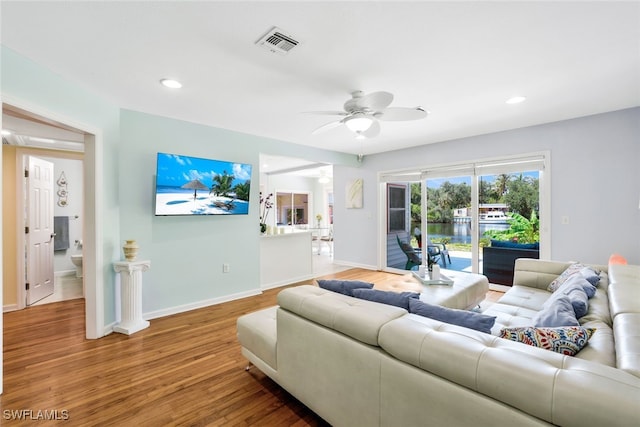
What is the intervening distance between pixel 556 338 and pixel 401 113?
200 cm

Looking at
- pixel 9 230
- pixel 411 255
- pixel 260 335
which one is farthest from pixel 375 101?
pixel 9 230

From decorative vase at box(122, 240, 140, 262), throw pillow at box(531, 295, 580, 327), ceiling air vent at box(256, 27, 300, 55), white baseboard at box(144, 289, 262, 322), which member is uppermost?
ceiling air vent at box(256, 27, 300, 55)

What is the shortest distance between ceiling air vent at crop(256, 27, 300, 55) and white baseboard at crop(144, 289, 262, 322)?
3180 millimetres

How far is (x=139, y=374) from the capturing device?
2258 millimetres

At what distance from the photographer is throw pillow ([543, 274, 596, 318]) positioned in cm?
177

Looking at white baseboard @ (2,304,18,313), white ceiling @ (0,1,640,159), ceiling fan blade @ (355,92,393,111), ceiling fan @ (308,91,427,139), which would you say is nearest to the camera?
white ceiling @ (0,1,640,159)

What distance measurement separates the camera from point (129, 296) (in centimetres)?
304

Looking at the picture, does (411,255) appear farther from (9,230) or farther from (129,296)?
(9,230)

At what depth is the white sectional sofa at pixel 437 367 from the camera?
0.88 metres

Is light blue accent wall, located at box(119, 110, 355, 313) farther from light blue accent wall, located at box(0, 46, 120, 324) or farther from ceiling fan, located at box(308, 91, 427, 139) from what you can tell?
ceiling fan, located at box(308, 91, 427, 139)

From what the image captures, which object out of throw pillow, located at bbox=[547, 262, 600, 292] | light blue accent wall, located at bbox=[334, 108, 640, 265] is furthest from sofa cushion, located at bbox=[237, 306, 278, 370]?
light blue accent wall, located at bbox=[334, 108, 640, 265]

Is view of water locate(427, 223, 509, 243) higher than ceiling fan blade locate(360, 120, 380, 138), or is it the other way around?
ceiling fan blade locate(360, 120, 380, 138)

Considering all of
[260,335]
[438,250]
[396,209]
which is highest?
[396,209]

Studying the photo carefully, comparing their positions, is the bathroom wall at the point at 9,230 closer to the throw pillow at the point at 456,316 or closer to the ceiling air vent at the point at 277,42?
the ceiling air vent at the point at 277,42
